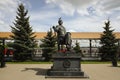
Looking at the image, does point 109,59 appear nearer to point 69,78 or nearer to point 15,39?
point 15,39

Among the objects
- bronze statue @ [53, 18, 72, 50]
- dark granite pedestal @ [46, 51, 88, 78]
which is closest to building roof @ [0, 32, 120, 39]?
bronze statue @ [53, 18, 72, 50]

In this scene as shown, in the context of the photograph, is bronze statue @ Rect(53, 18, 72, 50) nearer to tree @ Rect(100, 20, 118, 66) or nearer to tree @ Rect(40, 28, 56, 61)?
tree @ Rect(40, 28, 56, 61)

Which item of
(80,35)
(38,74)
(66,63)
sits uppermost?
(80,35)

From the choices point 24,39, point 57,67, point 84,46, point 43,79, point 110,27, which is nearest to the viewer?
point 43,79

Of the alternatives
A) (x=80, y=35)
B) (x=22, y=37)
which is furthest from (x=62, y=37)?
(x=80, y=35)

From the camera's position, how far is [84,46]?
40094 millimetres

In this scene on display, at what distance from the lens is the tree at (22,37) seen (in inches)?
1126

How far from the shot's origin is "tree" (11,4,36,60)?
2861cm

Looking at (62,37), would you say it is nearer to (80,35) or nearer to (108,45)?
(108,45)

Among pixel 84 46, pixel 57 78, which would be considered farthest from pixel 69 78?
pixel 84 46

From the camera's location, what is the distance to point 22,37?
28.8 m

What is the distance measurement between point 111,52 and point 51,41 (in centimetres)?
800

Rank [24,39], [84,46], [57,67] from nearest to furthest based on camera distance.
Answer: [57,67]
[24,39]
[84,46]

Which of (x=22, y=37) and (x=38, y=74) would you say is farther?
(x=22, y=37)
